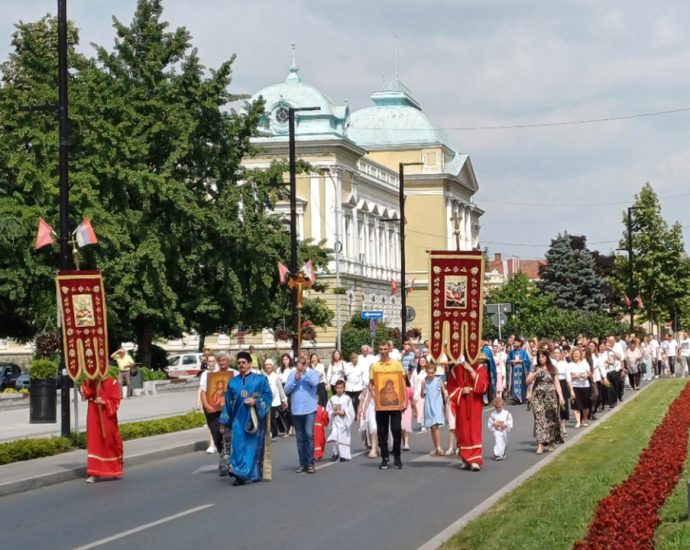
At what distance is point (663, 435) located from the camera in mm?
19469

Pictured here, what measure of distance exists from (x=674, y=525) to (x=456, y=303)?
9.56 metres

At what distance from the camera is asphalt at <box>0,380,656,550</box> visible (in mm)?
13414

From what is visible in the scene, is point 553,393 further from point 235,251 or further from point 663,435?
point 235,251

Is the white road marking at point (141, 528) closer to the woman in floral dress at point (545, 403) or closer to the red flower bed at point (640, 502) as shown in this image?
the red flower bed at point (640, 502)

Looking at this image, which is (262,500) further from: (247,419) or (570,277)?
(570,277)

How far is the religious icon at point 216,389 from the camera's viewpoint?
2170 cm

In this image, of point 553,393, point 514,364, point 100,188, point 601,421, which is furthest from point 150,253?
point 553,393

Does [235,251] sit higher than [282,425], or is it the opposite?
[235,251]

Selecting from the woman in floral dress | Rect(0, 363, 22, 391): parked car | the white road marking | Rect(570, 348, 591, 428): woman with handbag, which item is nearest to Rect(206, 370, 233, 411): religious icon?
the woman in floral dress

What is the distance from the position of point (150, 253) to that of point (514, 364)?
1714cm

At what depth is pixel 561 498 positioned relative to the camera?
47.9 feet

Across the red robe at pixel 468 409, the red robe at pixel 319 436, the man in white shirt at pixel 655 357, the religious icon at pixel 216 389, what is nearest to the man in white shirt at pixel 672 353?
the man in white shirt at pixel 655 357

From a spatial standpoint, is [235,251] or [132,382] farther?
[235,251]

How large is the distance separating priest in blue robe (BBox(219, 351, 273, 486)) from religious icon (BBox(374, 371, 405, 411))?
230 cm
